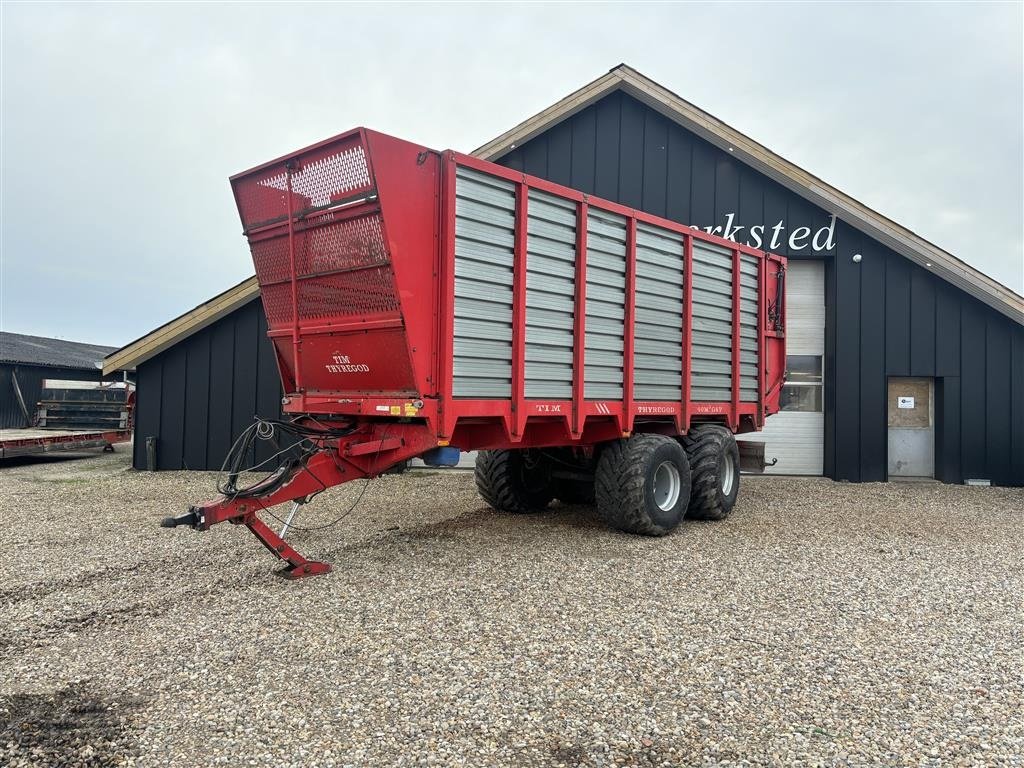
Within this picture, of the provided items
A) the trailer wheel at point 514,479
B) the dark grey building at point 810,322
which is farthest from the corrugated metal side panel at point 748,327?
the dark grey building at point 810,322

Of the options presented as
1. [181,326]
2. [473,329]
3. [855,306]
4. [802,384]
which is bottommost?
[802,384]

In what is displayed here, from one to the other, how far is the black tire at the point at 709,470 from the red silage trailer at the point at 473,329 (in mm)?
25

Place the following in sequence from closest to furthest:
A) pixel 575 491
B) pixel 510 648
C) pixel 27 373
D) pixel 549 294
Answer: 1. pixel 510 648
2. pixel 549 294
3. pixel 575 491
4. pixel 27 373

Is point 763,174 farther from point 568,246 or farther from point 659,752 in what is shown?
point 659,752

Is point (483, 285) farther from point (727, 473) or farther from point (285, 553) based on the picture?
point (727, 473)

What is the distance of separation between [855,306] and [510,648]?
1093cm

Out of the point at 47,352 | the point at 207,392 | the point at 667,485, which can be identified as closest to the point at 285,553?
the point at 667,485

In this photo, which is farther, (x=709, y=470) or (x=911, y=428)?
(x=911, y=428)

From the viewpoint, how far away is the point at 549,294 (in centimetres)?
618

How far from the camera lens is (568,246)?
6.38 meters

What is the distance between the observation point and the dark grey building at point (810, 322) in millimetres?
12008

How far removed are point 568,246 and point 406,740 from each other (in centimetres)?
459

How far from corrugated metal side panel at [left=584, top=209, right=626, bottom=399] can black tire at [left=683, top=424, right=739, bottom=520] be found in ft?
5.62

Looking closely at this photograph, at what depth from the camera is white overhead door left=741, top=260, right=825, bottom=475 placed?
12.7m
